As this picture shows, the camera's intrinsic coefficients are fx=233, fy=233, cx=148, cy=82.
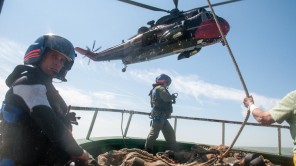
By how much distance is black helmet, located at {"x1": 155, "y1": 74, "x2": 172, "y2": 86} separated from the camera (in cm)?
794

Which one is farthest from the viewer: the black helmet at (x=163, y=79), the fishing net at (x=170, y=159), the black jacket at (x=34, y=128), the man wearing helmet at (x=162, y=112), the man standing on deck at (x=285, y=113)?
the black helmet at (x=163, y=79)

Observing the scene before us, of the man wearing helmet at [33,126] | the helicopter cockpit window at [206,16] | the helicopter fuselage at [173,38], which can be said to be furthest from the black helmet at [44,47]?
the helicopter cockpit window at [206,16]

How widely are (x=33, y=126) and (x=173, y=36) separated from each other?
11874 millimetres

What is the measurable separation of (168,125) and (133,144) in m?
1.37

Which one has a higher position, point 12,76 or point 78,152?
point 12,76

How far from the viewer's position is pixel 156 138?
6961 millimetres

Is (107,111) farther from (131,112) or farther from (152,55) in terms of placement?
(152,55)

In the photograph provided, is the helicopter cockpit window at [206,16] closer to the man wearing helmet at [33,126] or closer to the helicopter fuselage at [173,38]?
the helicopter fuselage at [173,38]

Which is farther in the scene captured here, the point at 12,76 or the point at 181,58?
the point at 181,58

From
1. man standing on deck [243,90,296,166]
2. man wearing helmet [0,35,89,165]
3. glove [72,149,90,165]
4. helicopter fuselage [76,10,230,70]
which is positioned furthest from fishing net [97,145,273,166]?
helicopter fuselage [76,10,230,70]

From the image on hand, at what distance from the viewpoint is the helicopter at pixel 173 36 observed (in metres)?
13.0

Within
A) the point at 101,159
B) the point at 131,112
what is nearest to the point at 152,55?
the point at 131,112

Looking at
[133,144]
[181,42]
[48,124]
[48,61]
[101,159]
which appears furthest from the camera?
[181,42]

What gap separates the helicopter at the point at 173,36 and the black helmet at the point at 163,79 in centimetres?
439
